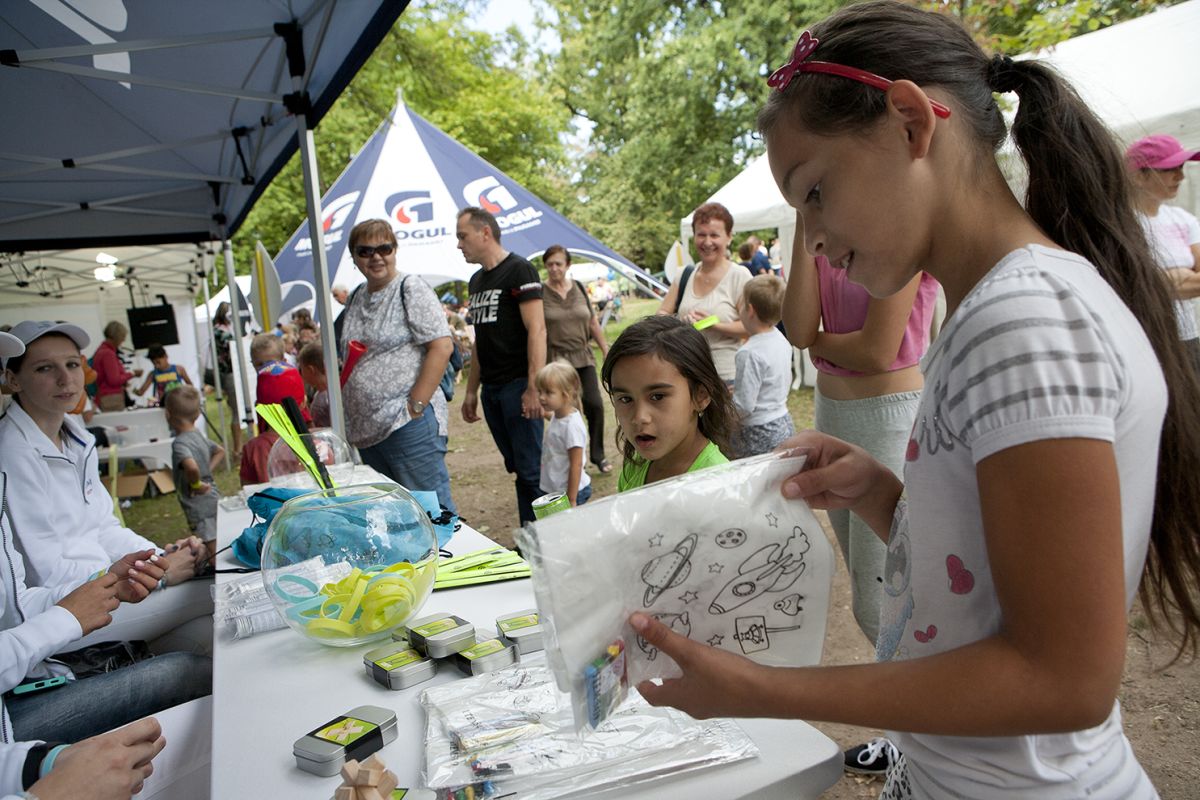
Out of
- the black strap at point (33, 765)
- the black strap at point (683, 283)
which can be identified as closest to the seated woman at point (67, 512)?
the black strap at point (33, 765)

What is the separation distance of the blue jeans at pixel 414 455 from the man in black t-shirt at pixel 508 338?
541mm

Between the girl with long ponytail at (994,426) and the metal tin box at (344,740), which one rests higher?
the girl with long ponytail at (994,426)

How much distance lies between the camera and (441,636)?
137cm

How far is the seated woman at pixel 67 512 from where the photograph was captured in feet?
7.63

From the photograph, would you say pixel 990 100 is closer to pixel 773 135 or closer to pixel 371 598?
pixel 773 135

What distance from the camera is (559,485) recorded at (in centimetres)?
400

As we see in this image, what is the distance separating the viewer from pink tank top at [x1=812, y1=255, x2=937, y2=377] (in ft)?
6.75

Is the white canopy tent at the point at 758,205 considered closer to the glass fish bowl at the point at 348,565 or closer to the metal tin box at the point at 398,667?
the glass fish bowl at the point at 348,565

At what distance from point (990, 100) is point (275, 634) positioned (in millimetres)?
1576

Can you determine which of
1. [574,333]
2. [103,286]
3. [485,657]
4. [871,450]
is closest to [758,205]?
[574,333]

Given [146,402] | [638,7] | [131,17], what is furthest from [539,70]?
[131,17]

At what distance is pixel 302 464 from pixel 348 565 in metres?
1.29

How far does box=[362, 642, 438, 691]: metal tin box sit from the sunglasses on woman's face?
2.38m

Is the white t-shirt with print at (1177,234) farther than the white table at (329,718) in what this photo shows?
Yes
